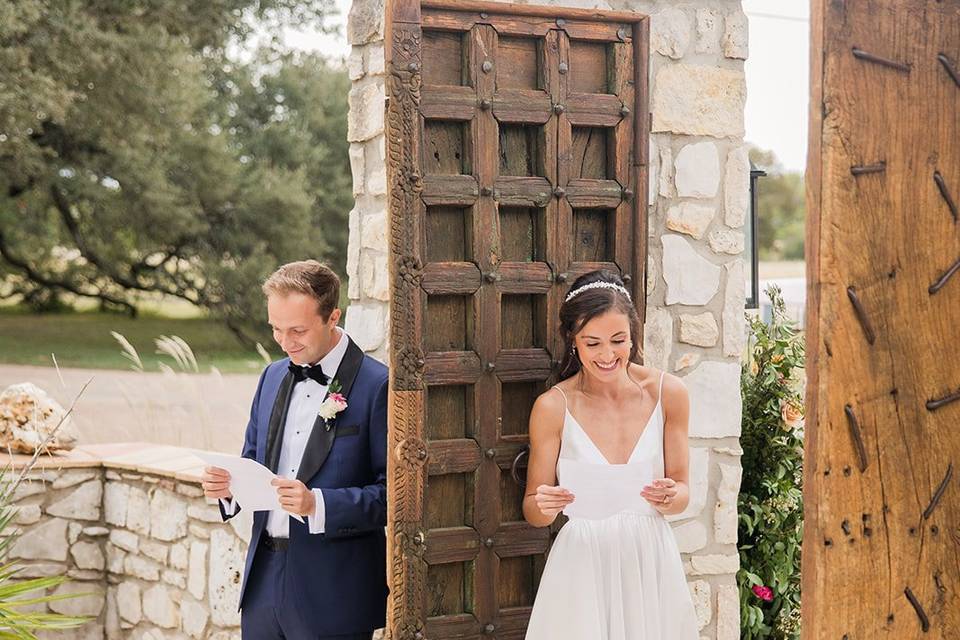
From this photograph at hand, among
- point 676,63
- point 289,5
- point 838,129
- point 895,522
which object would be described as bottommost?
point 895,522

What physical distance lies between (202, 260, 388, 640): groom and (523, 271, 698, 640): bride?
45 centimetres

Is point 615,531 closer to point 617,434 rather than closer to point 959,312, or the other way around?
point 617,434

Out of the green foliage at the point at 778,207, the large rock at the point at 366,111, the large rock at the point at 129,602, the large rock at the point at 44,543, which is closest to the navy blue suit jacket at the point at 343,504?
the large rock at the point at 366,111

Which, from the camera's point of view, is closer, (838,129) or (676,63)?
(838,129)

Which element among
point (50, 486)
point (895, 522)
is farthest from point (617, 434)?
point (50, 486)

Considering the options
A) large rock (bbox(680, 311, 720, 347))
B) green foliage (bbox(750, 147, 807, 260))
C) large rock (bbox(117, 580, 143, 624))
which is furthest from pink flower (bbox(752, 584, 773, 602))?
green foliage (bbox(750, 147, 807, 260))

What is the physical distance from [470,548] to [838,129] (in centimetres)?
177

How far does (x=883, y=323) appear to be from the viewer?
1.97 meters

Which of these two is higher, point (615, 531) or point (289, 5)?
point (289, 5)

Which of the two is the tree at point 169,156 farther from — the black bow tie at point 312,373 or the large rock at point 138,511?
the black bow tie at point 312,373

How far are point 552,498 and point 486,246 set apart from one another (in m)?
0.79

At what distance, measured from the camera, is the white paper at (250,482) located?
107 inches

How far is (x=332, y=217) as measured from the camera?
2038 centimetres

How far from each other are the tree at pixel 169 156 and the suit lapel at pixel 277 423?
10413 millimetres
